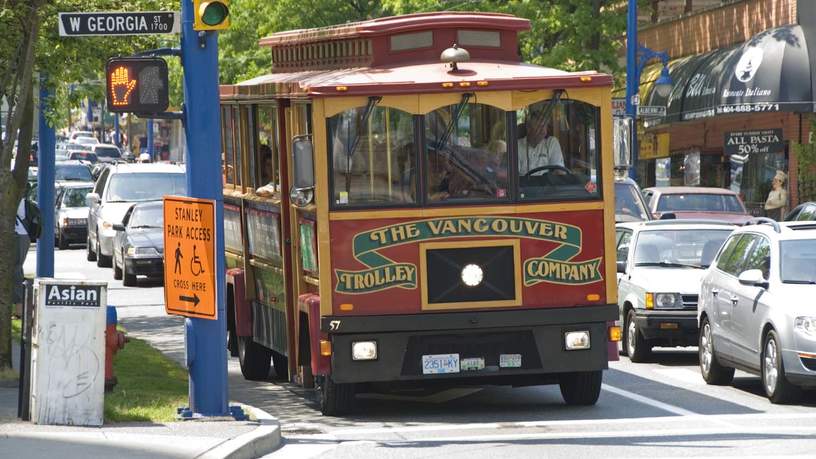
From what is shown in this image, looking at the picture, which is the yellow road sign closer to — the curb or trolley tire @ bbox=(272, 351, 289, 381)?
the curb

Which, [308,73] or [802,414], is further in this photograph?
[308,73]

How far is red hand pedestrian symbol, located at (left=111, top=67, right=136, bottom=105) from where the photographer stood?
12203mm

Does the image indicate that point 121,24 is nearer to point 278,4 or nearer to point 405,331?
point 405,331

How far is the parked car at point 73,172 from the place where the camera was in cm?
4926

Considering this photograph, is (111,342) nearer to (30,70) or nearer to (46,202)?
(30,70)

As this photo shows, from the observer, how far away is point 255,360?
17.1 m

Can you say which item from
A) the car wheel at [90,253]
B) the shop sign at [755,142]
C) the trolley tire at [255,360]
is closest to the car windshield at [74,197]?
the car wheel at [90,253]

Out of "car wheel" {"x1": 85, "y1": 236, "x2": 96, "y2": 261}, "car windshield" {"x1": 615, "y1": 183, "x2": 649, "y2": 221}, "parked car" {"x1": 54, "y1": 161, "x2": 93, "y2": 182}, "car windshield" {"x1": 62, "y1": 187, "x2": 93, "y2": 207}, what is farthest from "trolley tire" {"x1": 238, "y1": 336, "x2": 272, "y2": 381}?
"parked car" {"x1": 54, "y1": 161, "x2": 93, "y2": 182}

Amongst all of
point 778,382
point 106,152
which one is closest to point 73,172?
point 106,152

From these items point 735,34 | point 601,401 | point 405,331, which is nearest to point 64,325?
point 405,331

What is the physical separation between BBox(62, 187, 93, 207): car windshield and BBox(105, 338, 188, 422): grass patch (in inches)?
862

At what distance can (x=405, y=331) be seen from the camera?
13.3 metres

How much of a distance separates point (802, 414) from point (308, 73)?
18.0ft

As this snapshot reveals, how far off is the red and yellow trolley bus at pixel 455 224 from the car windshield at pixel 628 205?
12.6 m
